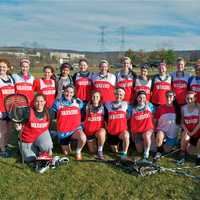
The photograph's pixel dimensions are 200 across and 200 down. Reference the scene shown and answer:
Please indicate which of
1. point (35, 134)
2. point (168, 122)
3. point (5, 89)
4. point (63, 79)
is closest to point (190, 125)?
point (168, 122)

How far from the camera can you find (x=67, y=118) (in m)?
7.37

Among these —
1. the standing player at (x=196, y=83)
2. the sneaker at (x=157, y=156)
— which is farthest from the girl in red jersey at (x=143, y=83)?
the sneaker at (x=157, y=156)

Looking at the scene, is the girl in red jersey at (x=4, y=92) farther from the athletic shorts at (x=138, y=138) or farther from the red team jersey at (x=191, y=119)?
the red team jersey at (x=191, y=119)

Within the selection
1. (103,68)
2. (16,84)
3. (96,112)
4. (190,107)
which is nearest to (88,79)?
(103,68)

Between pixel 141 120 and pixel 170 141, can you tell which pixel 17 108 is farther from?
pixel 170 141

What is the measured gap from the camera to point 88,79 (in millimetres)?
8133

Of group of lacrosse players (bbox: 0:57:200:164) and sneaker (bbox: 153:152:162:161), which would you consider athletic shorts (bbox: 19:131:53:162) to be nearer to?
group of lacrosse players (bbox: 0:57:200:164)

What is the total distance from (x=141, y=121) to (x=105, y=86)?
3.86ft

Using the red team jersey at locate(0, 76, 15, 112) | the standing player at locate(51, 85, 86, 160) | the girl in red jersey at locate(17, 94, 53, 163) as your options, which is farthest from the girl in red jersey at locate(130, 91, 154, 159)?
the red team jersey at locate(0, 76, 15, 112)

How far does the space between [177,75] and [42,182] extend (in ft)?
12.8

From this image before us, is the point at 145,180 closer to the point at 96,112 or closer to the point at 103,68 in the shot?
the point at 96,112

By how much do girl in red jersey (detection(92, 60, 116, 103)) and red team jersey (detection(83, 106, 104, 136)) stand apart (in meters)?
0.61

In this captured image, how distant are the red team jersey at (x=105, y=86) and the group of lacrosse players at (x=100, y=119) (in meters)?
0.02

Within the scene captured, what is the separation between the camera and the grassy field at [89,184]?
5855 millimetres
